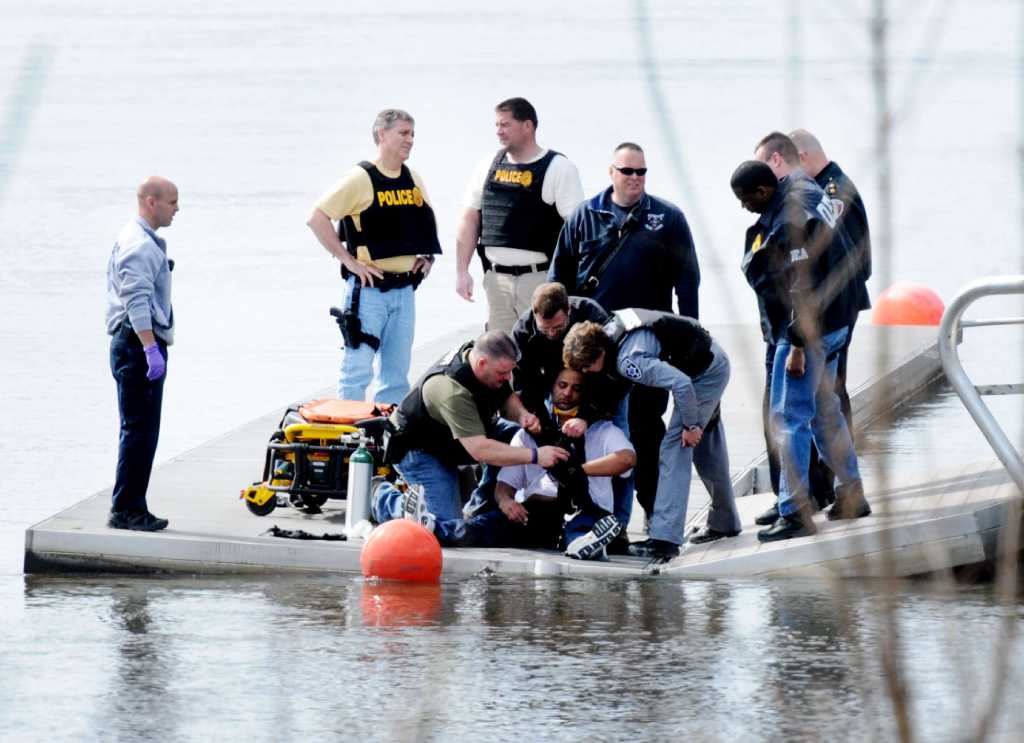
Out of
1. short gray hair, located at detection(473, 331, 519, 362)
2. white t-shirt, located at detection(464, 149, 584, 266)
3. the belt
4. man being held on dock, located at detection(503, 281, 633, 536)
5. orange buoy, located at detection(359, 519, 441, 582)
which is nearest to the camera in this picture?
orange buoy, located at detection(359, 519, 441, 582)

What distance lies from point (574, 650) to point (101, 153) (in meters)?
22.3

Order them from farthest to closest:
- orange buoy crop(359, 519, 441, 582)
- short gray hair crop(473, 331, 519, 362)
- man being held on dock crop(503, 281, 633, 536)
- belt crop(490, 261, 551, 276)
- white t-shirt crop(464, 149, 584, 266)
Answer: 1. belt crop(490, 261, 551, 276)
2. white t-shirt crop(464, 149, 584, 266)
3. man being held on dock crop(503, 281, 633, 536)
4. short gray hair crop(473, 331, 519, 362)
5. orange buoy crop(359, 519, 441, 582)

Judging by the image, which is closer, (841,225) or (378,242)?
(841,225)

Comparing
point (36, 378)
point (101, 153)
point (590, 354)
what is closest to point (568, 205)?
point (590, 354)

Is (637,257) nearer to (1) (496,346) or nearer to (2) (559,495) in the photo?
(1) (496,346)

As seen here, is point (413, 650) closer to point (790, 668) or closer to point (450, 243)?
point (790, 668)

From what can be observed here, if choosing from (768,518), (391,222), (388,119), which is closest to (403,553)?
(768,518)

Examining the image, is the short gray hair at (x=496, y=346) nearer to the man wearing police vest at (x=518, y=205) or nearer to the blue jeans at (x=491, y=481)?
the blue jeans at (x=491, y=481)

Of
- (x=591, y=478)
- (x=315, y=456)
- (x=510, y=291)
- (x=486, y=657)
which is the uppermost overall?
(x=510, y=291)

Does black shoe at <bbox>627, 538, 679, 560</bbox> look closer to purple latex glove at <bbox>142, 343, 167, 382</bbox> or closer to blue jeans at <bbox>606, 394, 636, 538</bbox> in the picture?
blue jeans at <bbox>606, 394, 636, 538</bbox>

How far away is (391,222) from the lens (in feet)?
32.9

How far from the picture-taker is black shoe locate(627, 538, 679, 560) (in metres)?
8.36

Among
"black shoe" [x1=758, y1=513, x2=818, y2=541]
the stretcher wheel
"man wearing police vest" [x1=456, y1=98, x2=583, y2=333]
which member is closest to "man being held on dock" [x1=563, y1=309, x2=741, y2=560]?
"black shoe" [x1=758, y1=513, x2=818, y2=541]

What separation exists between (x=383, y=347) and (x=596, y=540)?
94.2 inches
